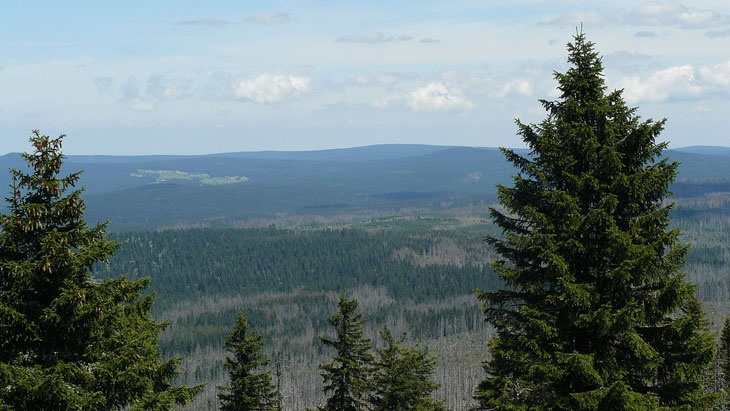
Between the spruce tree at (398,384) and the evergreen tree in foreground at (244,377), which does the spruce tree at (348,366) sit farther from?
the evergreen tree in foreground at (244,377)

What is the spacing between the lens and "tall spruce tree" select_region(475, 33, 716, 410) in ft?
54.9

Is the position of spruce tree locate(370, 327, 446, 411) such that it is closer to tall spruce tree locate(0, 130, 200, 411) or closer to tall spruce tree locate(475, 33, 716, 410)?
tall spruce tree locate(475, 33, 716, 410)

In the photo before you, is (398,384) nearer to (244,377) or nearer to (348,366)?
(348,366)

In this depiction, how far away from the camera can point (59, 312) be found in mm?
16734

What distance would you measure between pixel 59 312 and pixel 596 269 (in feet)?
43.1

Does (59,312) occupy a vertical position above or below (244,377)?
above

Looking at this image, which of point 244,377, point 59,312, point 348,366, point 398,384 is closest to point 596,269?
point 59,312

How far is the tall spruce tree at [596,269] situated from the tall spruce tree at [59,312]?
375 inches

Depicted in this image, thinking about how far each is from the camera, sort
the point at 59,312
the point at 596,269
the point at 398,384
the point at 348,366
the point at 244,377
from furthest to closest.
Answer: the point at 398,384
the point at 244,377
the point at 348,366
the point at 596,269
the point at 59,312

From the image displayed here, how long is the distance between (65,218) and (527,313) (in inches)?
458

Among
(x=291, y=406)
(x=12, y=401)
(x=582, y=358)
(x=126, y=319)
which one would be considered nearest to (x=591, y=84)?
(x=582, y=358)

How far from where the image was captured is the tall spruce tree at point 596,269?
16719 millimetres

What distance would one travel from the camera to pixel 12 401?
643 inches

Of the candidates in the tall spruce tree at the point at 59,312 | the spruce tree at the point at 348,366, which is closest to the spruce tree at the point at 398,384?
the spruce tree at the point at 348,366
